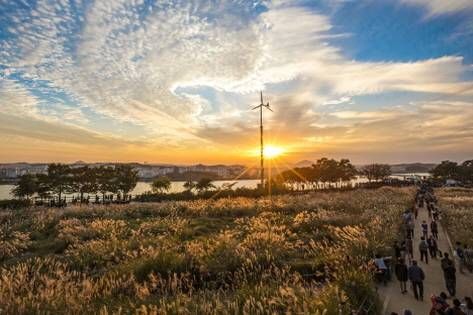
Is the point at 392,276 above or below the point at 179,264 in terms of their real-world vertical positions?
below

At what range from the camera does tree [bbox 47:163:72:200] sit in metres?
67.6

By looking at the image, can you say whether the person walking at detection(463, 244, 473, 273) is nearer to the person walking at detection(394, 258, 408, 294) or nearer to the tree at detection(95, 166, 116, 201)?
the person walking at detection(394, 258, 408, 294)

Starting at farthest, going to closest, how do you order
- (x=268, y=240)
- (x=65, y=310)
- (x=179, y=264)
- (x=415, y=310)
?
1. (x=268, y=240)
2. (x=179, y=264)
3. (x=415, y=310)
4. (x=65, y=310)

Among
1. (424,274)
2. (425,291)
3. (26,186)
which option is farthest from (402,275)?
(26,186)

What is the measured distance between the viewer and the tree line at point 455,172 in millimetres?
111312

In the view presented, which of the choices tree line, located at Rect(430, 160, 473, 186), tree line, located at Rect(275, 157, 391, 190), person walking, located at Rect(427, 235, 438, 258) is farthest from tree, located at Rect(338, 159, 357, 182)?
person walking, located at Rect(427, 235, 438, 258)

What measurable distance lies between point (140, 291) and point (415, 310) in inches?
300

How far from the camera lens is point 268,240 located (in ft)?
49.0

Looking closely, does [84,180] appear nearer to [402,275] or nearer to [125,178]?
[125,178]

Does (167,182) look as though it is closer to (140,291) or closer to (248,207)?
(248,207)

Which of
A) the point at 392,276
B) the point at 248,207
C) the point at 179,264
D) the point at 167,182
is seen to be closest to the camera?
the point at 179,264

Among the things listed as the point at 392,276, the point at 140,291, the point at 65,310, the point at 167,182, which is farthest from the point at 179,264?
the point at 167,182

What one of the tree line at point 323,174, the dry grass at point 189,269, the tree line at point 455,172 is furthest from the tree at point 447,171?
the dry grass at point 189,269

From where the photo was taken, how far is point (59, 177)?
224 ft
